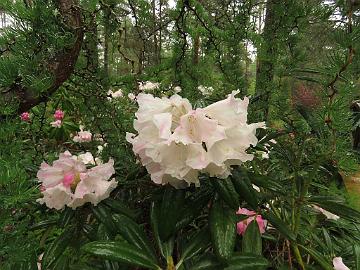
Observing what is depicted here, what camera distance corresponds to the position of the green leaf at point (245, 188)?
699 millimetres

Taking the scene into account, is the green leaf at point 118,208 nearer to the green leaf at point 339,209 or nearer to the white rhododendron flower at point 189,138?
the white rhododendron flower at point 189,138

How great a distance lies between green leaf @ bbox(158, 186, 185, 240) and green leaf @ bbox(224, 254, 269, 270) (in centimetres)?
12

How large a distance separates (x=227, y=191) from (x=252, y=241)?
139 millimetres

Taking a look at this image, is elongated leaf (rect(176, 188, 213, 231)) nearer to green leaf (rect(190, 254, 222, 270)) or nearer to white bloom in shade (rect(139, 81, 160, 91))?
green leaf (rect(190, 254, 222, 270))

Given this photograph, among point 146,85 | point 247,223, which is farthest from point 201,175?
point 146,85

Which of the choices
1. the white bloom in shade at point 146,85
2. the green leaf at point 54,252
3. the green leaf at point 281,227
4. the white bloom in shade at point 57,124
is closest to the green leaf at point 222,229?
the green leaf at point 281,227

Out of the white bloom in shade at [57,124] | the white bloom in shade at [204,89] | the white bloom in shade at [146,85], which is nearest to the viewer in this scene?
the white bloom in shade at [146,85]

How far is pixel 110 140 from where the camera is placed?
999 millimetres

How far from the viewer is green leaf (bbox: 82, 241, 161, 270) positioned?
0.63 m

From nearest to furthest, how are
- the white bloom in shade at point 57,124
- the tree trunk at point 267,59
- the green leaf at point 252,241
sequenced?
the green leaf at point 252,241 → the tree trunk at point 267,59 → the white bloom in shade at point 57,124

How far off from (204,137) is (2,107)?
0.39 m

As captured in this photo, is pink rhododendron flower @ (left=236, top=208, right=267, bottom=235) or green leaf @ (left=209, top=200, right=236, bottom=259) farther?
pink rhododendron flower @ (left=236, top=208, right=267, bottom=235)

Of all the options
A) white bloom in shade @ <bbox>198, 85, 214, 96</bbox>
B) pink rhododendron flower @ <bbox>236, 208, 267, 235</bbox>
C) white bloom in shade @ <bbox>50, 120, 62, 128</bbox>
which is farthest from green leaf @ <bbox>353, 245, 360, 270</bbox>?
white bloom in shade @ <bbox>50, 120, 62, 128</bbox>

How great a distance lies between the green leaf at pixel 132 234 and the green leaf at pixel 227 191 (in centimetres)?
17
